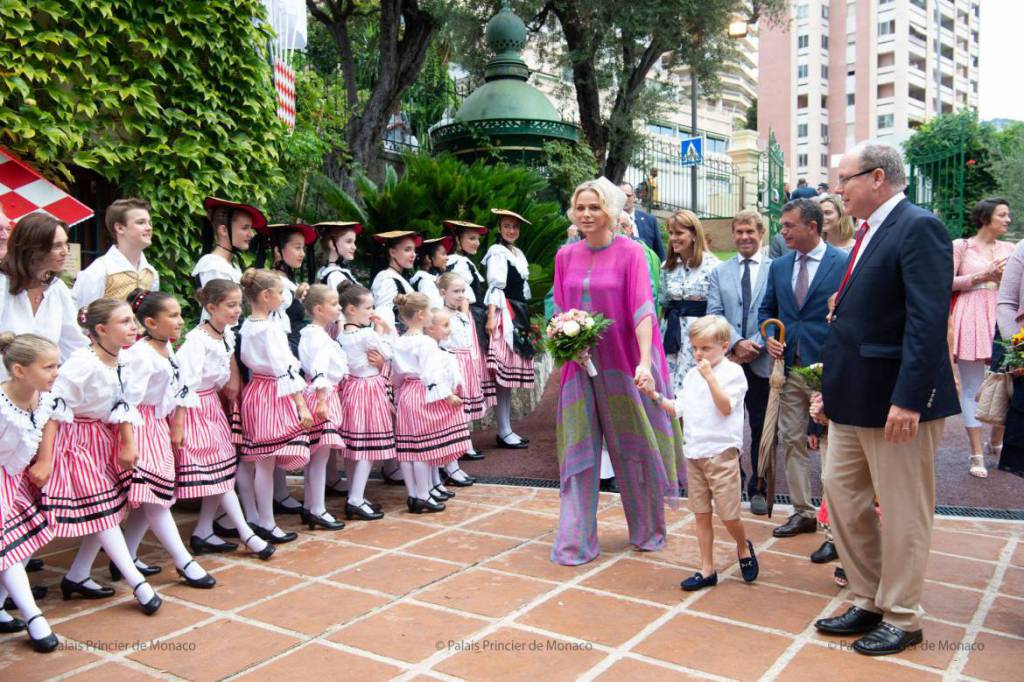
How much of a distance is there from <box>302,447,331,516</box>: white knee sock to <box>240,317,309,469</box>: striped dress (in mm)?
353

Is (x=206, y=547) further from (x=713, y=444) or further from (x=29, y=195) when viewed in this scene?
(x=29, y=195)

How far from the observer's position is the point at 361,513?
5715 millimetres

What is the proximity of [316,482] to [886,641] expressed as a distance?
138 inches

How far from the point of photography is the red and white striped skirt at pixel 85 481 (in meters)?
4.02

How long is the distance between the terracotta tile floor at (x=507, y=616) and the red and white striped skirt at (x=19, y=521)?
1.37 ft

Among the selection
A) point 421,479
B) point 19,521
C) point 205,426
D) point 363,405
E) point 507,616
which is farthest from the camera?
point 421,479

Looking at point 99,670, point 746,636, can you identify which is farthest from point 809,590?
point 99,670

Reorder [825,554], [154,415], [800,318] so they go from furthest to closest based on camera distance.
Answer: [800,318] < [825,554] < [154,415]

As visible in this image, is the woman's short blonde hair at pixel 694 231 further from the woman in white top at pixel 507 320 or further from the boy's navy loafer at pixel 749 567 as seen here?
the boy's navy loafer at pixel 749 567

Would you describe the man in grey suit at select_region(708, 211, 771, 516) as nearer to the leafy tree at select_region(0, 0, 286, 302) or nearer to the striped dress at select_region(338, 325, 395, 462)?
the striped dress at select_region(338, 325, 395, 462)

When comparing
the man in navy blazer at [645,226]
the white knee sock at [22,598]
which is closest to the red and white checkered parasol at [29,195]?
the white knee sock at [22,598]

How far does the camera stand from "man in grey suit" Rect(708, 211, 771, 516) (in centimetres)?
565

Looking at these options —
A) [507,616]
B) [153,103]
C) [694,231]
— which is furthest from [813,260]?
[153,103]

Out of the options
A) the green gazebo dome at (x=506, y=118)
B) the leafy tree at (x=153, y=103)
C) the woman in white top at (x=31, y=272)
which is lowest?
the woman in white top at (x=31, y=272)
